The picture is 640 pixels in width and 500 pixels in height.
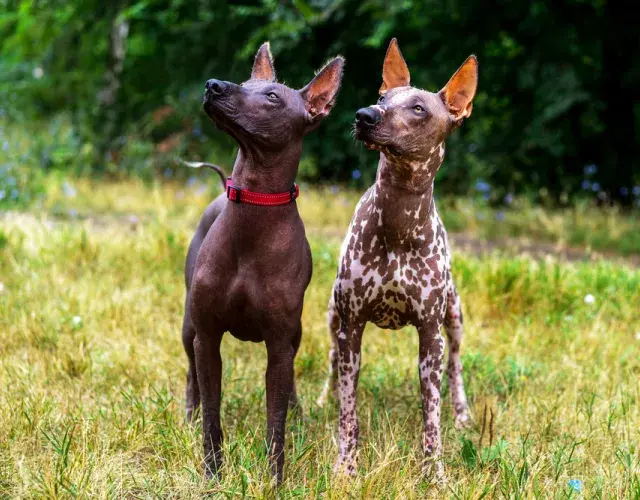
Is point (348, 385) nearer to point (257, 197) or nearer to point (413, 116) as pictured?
point (257, 197)

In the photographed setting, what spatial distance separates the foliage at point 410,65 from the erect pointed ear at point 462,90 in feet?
13.1

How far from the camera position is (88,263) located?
227 inches

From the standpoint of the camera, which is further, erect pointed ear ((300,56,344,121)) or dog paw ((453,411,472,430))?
dog paw ((453,411,472,430))

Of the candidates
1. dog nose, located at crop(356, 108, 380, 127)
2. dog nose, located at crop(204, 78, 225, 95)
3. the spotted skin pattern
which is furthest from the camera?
the spotted skin pattern

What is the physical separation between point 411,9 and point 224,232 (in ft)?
22.7

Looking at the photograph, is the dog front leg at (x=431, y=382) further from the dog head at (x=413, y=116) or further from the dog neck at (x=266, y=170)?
the dog neck at (x=266, y=170)

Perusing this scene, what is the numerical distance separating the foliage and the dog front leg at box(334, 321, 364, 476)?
4338mm

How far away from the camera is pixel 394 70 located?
321 cm

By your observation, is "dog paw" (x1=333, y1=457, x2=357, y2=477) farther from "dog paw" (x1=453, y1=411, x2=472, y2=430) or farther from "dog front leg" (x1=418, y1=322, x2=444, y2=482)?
"dog paw" (x1=453, y1=411, x2=472, y2=430)

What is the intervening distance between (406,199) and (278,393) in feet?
2.99

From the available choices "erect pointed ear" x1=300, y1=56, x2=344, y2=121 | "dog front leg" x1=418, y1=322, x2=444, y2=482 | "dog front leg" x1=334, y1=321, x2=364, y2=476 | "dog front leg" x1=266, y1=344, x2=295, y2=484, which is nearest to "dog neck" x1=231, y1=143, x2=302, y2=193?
"erect pointed ear" x1=300, y1=56, x2=344, y2=121

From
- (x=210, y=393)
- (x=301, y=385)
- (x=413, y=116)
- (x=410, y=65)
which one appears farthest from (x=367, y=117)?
(x=410, y=65)

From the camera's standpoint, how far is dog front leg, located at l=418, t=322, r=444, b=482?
309 cm

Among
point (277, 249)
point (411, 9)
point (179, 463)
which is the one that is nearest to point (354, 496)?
point (179, 463)
